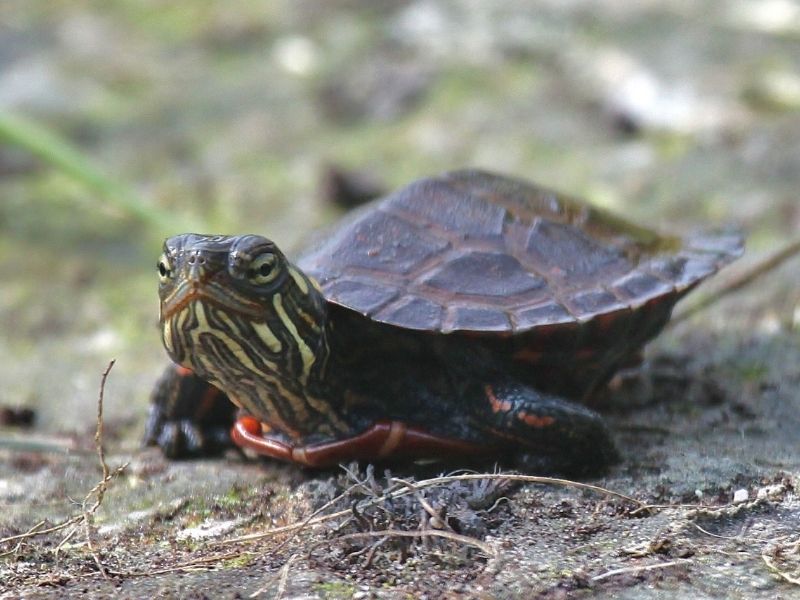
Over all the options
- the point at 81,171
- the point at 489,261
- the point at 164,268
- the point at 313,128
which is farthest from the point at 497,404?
the point at 313,128

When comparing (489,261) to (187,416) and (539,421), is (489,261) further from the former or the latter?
(187,416)

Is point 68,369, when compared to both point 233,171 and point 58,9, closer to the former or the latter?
point 233,171

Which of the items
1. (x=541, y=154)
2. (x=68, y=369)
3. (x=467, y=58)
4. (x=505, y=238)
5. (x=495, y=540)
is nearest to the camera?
(x=495, y=540)

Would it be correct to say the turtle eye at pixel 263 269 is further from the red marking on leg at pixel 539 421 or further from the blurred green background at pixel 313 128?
the blurred green background at pixel 313 128

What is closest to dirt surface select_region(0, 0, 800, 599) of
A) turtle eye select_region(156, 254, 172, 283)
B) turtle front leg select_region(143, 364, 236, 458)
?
turtle front leg select_region(143, 364, 236, 458)

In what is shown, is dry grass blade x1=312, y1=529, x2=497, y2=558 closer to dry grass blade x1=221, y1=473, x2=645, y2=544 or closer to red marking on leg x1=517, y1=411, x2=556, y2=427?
dry grass blade x1=221, y1=473, x2=645, y2=544

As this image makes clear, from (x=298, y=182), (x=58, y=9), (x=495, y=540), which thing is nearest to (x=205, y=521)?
(x=495, y=540)
